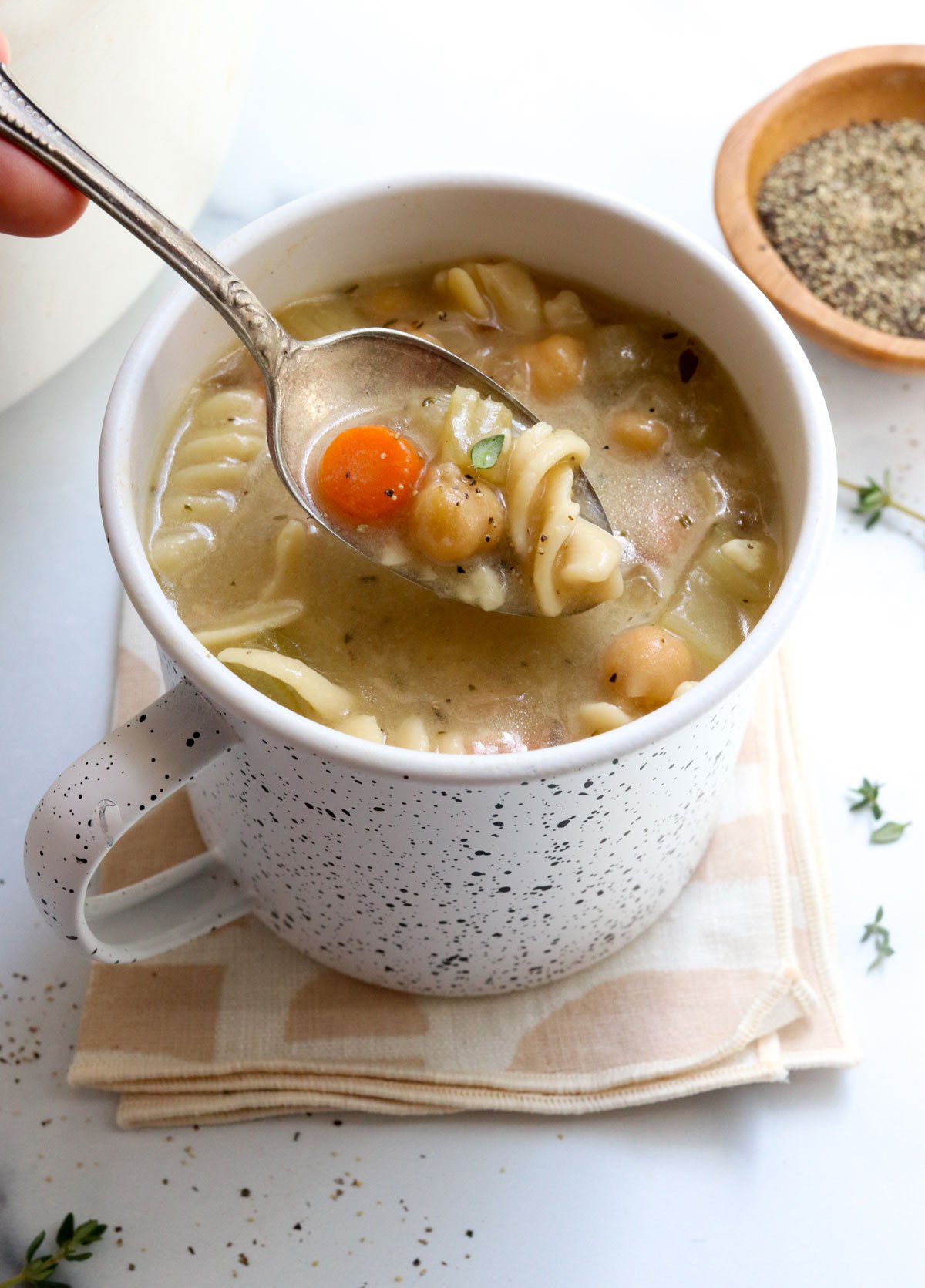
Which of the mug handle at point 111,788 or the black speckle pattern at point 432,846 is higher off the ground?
the mug handle at point 111,788

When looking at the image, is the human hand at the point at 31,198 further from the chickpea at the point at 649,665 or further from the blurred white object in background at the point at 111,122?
the chickpea at the point at 649,665

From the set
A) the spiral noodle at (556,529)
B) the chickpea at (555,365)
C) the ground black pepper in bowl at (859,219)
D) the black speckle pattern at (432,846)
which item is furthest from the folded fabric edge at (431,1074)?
the ground black pepper in bowl at (859,219)

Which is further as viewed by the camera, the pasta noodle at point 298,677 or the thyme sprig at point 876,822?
the thyme sprig at point 876,822

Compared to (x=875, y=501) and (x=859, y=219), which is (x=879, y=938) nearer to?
(x=875, y=501)

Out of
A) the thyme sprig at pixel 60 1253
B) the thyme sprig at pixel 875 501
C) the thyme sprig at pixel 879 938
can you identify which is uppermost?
the thyme sprig at pixel 60 1253

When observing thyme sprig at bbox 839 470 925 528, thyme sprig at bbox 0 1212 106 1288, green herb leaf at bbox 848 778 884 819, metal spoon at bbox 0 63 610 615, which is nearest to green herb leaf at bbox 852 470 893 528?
thyme sprig at bbox 839 470 925 528

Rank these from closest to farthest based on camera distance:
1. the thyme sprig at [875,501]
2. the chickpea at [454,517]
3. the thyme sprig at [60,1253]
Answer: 1. the chickpea at [454,517]
2. the thyme sprig at [60,1253]
3. the thyme sprig at [875,501]

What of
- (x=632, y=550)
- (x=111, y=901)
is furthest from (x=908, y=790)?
(x=111, y=901)

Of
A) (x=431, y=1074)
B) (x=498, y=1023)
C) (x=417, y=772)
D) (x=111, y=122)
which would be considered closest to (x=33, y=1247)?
(x=431, y=1074)
